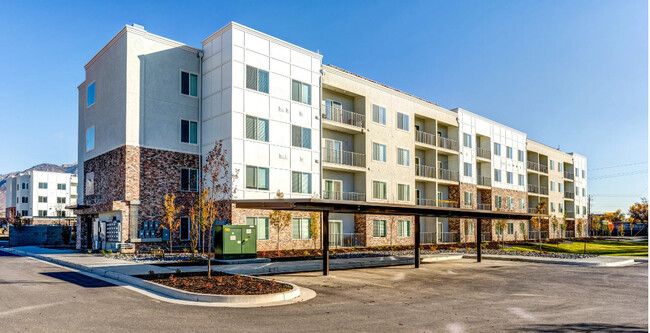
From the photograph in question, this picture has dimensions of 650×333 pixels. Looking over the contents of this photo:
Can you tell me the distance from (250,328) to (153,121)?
23.3m

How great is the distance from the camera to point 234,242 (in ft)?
78.3

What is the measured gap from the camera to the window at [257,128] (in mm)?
31000

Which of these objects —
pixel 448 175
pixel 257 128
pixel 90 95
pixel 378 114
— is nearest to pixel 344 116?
pixel 378 114

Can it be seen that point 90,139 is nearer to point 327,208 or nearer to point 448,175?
point 327,208

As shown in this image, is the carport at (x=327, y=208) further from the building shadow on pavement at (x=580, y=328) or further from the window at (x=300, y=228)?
the window at (x=300, y=228)

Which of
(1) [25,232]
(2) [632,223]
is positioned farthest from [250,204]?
(2) [632,223]

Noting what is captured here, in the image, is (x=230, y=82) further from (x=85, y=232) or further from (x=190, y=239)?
(x=85, y=232)

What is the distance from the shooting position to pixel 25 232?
45125 mm

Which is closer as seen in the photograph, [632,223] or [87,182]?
[87,182]

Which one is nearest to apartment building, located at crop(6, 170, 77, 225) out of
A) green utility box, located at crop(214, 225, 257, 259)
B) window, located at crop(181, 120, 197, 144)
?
window, located at crop(181, 120, 197, 144)

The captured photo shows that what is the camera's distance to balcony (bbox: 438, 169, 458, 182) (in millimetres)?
47938

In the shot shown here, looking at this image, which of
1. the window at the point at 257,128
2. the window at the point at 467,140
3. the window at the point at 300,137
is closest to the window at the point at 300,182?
the window at the point at 300,137

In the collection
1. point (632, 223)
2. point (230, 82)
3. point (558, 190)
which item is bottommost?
point (632, 223)

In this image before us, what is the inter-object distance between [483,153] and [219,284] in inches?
1771
